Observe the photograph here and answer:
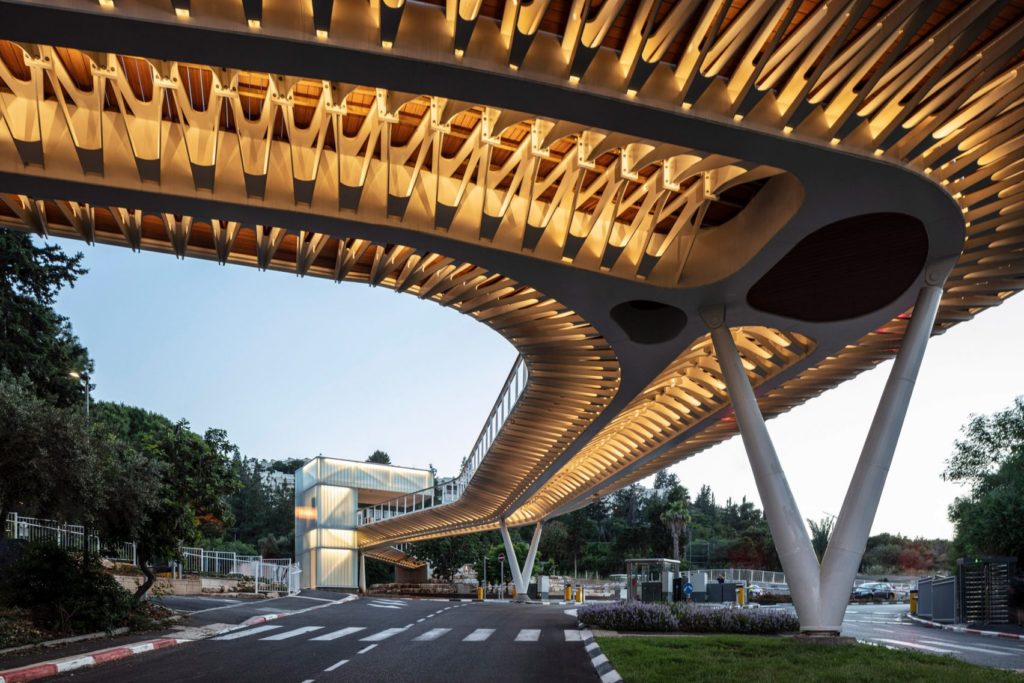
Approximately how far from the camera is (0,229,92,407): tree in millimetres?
40594

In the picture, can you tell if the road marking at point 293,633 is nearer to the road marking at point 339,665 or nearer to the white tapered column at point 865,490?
the road marking at point 339,665

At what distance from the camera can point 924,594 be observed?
3900cm

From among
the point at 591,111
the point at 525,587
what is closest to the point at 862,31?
the point at 591,111

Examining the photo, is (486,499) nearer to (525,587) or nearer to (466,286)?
(525,587)

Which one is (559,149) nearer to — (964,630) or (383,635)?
(383,635)

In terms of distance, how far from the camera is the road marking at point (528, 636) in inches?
904

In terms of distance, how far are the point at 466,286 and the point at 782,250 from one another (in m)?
7.08

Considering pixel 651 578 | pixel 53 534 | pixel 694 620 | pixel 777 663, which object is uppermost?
pixel 53 534

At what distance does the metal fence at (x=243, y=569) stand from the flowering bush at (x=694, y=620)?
87.1 ft

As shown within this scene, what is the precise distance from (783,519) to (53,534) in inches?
949

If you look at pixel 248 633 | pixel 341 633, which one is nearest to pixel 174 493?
pixel 248 633

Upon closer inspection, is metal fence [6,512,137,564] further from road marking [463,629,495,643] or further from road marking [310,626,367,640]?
road marking [463,629,495,643]

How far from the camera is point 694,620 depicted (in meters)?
26.1

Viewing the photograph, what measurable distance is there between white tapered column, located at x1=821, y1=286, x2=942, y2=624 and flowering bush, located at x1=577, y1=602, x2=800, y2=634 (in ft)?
20.9
